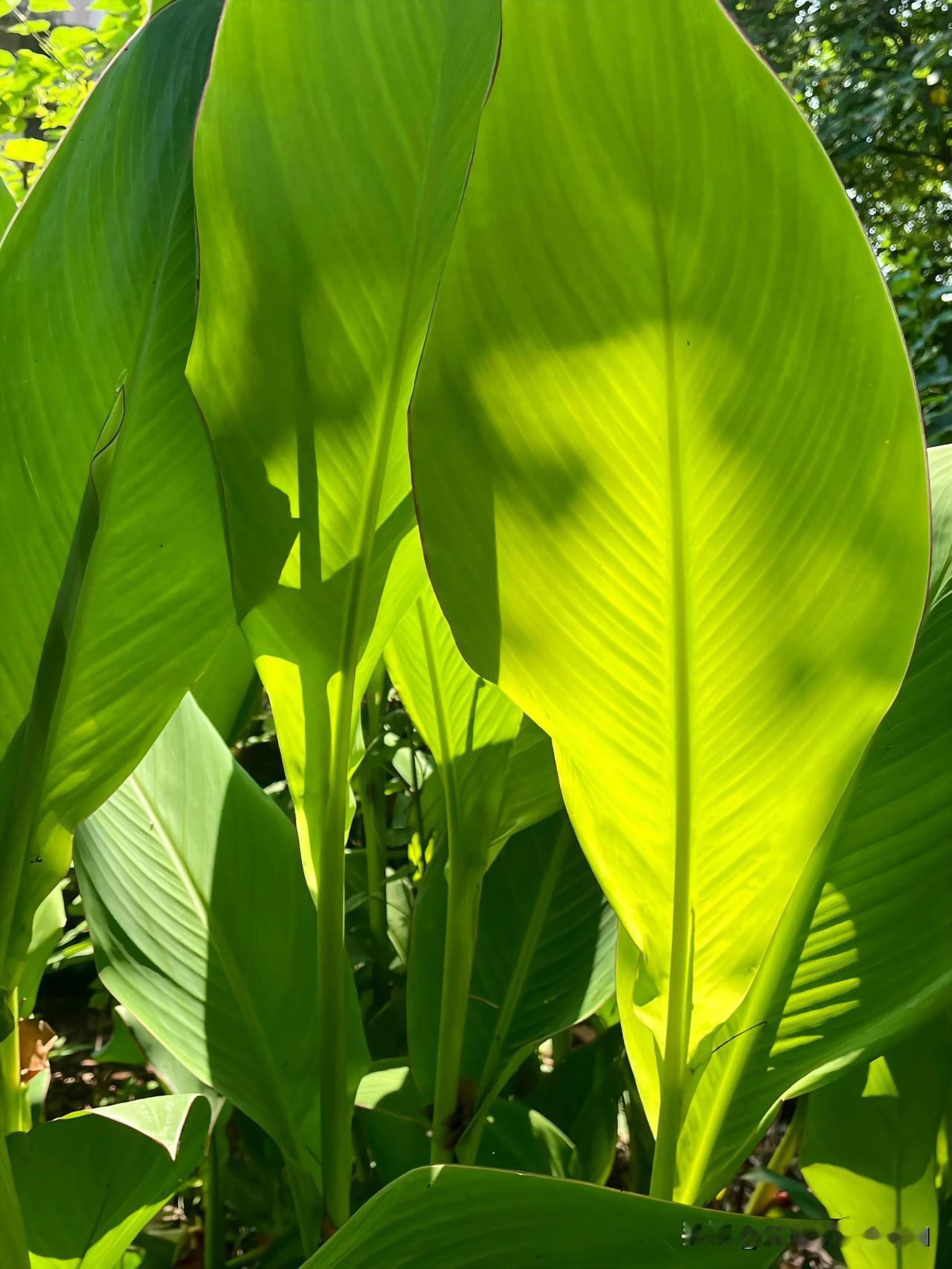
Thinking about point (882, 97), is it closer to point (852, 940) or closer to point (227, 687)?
point (227, 687)

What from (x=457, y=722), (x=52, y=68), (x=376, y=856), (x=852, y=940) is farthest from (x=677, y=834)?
(x=52, y=68)

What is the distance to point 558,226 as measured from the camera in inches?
11.1

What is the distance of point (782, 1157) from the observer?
83cm

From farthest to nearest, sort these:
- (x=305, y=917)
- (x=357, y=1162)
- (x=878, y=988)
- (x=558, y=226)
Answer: (x=357, y=1162) < (x=305, y=917) < (x=878, y=988) < (x=558, y=226)

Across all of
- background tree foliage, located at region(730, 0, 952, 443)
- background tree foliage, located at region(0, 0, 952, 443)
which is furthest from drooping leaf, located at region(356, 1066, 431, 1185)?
background tree foliage, located at region(730, 0, 952, 443)

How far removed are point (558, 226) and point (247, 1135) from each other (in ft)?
2.56

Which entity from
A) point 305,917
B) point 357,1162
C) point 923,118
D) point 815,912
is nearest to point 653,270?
point 815,912

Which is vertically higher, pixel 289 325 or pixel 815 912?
pixel 289 325

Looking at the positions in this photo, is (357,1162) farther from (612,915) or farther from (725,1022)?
(725,1022)

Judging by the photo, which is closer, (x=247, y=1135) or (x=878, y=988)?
(x=878, y=988)

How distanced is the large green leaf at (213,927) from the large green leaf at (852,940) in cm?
20

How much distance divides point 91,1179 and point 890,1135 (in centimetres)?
44

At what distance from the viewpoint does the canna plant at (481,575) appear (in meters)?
0.28

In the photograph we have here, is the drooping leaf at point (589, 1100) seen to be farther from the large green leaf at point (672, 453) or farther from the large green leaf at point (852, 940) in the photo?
the large green leaf at point (672, 453)
